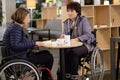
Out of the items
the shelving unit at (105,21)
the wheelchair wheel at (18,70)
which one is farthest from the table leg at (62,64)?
the shelving unit at (105,21)

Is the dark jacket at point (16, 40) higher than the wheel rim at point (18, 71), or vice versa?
the dark jacket at point (16, 40)

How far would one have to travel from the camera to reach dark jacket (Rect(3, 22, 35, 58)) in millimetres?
3482

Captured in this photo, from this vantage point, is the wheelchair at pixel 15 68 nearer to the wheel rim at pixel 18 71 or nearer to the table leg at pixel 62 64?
the wheel rim at pixel 18 71

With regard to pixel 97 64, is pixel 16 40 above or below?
above

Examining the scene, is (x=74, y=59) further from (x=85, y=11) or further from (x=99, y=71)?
(x=85, y=11)

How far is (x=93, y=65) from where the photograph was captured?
391 centimetres

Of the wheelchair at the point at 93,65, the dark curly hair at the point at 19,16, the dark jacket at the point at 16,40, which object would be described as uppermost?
the dark curly hair at the point at 19,16

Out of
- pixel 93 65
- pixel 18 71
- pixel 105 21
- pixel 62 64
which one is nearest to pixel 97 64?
pixel 93 65

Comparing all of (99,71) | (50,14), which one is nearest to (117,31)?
(99,71)

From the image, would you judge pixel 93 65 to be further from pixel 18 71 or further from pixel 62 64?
pixel 18 71

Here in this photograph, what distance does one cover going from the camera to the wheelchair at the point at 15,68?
3.33 meters

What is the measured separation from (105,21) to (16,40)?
2.20m

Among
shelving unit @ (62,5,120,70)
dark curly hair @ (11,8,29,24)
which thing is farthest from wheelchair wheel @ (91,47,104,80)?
dark curly hair @ (11,8,29,24)

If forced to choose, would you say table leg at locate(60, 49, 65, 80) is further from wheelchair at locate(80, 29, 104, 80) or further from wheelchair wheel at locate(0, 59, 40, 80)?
wheelchair wheel at locate(0, 59, 40, 80)
